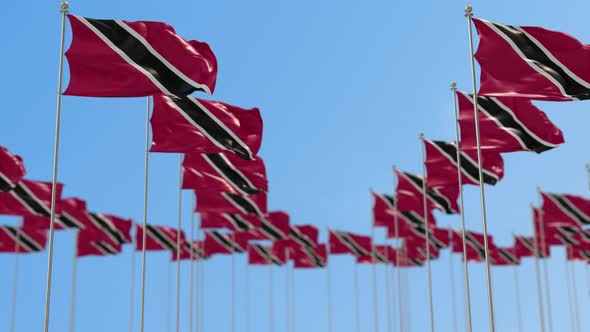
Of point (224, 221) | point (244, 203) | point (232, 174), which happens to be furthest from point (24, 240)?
point (232, 174)

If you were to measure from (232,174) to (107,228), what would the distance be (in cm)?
1457

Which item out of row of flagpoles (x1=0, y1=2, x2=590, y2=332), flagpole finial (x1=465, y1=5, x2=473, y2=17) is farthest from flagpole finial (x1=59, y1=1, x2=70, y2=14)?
flagpole finial (x1=465, y1=5, x2=473, y2=17)

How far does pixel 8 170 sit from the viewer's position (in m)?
27.1

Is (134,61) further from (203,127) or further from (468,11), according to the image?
(468,11)

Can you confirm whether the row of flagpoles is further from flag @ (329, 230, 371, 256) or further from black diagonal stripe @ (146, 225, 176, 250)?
flag @ (329, 230, 371, 256)

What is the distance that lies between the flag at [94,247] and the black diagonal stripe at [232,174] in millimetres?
15553

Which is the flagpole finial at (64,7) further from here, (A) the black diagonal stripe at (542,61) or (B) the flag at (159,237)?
(B) the flag at (159,237)

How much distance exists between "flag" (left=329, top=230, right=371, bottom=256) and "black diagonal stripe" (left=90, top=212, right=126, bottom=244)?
11.4 m

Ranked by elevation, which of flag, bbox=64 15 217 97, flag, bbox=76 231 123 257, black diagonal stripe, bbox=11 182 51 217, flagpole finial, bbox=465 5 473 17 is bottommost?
flag, bbox=76 231 123 257

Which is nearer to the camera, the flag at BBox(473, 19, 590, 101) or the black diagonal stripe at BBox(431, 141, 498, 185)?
the flag at BBox(473, 19, 590, 101)

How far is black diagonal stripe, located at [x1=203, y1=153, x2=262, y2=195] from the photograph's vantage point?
2648 cm

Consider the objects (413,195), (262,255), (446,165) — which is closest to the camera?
(446,165)

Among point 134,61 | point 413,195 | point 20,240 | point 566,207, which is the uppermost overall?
point 134,61

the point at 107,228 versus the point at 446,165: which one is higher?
the point at 446,165
